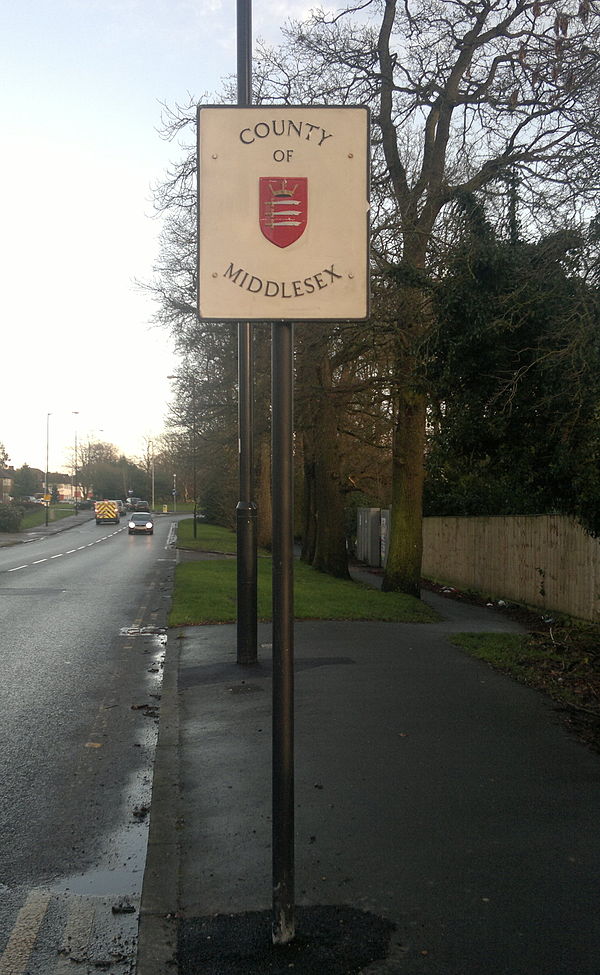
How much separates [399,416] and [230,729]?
1331cm

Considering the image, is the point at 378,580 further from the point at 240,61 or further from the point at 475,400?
the point at 240,61

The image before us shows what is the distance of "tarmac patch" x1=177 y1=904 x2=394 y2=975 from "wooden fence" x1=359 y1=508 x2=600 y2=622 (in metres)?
9.73

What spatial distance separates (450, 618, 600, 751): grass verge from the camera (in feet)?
24.8

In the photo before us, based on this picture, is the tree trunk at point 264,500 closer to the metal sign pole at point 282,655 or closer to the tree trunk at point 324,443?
the tree trunk at point 324,443

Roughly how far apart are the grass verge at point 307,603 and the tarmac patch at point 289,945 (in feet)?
33.6

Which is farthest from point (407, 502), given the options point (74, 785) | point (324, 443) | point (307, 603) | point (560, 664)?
point (74, 785)

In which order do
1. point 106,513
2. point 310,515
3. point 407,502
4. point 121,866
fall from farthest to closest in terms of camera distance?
point 106,513
point 310,515
point 407,502
point 121,866

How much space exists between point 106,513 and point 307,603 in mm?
64583

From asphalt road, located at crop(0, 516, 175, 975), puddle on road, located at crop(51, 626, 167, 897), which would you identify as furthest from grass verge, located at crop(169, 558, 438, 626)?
puddle on road, located at crop(51, 626, 167, 897)

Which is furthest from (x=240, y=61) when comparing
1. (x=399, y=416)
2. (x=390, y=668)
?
(x=399, y=416)

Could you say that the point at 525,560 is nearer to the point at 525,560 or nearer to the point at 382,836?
the point at 525,560

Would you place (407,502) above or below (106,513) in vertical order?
above

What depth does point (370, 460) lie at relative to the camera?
1494 inches

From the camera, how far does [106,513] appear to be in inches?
3098
